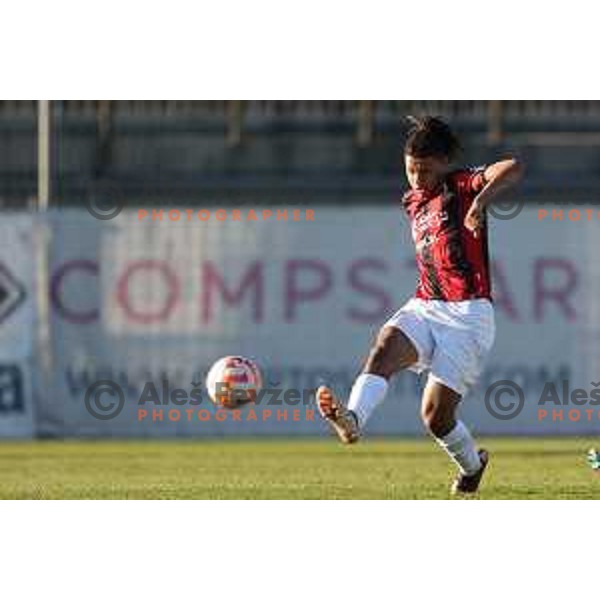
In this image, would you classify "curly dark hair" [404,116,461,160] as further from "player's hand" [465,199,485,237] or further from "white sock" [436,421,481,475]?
"white sock" [436,421,481,475]

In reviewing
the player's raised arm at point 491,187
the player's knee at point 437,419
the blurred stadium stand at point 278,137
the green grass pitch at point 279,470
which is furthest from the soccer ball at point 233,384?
the blurred stadium stand at point 278,137

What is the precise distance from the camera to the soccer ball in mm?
13914

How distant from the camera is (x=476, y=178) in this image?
495 inches

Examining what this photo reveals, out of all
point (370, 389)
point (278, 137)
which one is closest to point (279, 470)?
point (370, 389)

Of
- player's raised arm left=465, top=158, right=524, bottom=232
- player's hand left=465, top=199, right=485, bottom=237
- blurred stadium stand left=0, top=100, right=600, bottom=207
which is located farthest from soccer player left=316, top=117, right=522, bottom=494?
blurred stadium stand left=0, top=100, right=600, bottom=207

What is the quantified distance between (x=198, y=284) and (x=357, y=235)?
1.78 meters

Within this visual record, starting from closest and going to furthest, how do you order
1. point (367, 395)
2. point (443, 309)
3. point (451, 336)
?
point (367, 395) → point (451, 336) → point (443, 309)

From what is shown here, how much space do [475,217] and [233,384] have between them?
266 centimetres

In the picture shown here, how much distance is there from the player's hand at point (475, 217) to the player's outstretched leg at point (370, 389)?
909 millimetres

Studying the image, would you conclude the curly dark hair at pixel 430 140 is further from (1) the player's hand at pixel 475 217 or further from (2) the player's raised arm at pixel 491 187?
(1) the player's hand at pixel 475 217

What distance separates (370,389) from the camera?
12.3 meters

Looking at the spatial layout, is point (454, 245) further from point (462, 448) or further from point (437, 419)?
point (462, 448)

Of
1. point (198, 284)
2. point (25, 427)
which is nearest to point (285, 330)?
point (198, 284)
